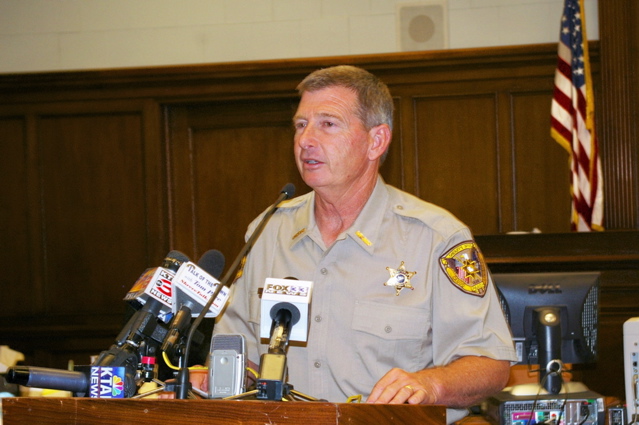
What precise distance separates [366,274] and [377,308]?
122 millimetres

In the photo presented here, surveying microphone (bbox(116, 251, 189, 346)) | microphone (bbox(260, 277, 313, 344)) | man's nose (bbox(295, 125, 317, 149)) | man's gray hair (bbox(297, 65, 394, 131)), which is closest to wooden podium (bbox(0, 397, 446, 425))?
microphone (bbox(116, 251, 189, 346))

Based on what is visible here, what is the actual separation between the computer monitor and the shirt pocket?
2.87 feet

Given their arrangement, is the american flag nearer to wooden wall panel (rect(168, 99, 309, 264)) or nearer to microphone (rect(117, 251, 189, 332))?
wooden wall panel (rect(168, 99, 309, 264))

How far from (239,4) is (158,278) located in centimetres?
495

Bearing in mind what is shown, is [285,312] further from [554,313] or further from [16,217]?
[16,217]

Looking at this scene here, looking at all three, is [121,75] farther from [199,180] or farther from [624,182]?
[624,182]

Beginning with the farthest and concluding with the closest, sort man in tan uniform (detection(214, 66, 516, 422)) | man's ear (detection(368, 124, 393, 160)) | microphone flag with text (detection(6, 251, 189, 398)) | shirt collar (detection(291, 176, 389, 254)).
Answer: man's ear (detection(368, 124, 393, 160)) < shirt collar (detection(291, 176, 389, 254)) < man in tan uniform (detection(214, 66, 516, 422)) < microphone flag with text (detection(6, 251, 189, 398))

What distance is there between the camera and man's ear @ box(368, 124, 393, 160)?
2.63 m

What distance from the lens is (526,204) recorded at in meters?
6.19

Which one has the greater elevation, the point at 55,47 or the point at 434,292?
the point at 55,47

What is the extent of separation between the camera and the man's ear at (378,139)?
8.64 feet

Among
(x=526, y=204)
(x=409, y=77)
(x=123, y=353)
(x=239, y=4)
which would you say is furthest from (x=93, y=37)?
(x=123, y=353)

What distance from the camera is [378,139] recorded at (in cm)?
265

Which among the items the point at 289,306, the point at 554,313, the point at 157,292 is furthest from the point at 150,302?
the point at 554,313
